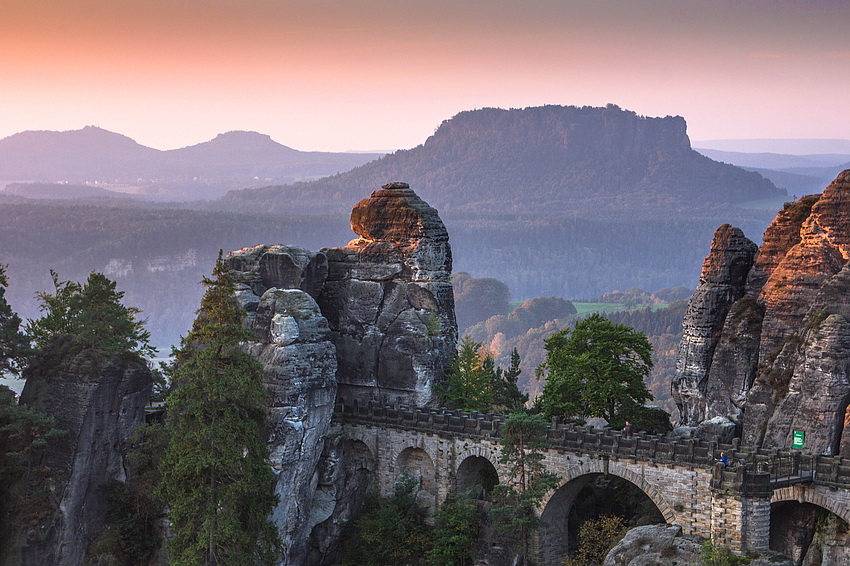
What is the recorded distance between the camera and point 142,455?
61.7 meters

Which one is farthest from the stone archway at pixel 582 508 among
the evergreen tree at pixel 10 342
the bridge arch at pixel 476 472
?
the evergreen tree at pixel 10 342

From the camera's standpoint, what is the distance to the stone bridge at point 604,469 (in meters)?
50.3

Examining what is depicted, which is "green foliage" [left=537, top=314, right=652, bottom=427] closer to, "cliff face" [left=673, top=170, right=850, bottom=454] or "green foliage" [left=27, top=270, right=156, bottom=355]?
"cliff face" [left=673, top=170, right=850, bottom=454]

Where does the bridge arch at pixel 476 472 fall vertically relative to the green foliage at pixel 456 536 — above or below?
above

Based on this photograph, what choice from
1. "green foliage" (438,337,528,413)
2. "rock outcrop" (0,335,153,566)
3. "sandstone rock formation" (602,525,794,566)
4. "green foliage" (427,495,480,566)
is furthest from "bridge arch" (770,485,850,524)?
"rock outcrop" (0,335,153,566)

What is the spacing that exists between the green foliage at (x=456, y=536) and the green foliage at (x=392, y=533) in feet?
4.23

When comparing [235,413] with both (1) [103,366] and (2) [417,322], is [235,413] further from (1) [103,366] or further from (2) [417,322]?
(2) [417,322]

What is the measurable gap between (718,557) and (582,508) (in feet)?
40.4

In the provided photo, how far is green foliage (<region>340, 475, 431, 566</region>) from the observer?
199 ft

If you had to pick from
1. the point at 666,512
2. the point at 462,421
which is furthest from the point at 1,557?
the point at 666,512

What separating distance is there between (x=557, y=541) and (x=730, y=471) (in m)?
11.0

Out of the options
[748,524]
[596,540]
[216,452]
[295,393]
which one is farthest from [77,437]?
[748,524]

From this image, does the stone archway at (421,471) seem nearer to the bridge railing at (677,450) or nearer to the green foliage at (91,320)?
the bridge railing at (677,450)

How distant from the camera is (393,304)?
225 feet
